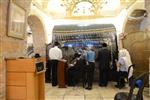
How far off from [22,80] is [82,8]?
7.70m

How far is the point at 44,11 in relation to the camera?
33.7ft

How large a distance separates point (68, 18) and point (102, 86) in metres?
4.27

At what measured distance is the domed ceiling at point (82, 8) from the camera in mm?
10969

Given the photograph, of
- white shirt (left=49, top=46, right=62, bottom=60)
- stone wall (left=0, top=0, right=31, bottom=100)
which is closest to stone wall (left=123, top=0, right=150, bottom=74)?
white shirt (left=49, top=46, right=62, bottom=60)

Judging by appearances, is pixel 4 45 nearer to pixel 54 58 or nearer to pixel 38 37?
pixel 54 58

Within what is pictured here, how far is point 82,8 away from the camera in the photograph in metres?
11.3

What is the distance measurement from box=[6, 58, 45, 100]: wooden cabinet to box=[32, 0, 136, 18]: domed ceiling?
22.3 feet

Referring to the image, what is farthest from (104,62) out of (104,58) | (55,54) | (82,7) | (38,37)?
(82,7)

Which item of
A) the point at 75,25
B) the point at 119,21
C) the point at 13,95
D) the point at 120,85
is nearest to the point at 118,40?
the point at 119,21

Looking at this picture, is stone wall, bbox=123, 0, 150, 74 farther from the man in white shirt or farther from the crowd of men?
the man in white shirt

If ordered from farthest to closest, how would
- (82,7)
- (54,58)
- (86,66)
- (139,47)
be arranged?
(82,7)
(54,58)
(139,47)
(86,66)

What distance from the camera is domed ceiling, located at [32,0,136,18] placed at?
→ 11.0 meters

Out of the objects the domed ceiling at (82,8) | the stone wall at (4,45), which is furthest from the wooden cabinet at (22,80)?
the domed ceiling at (82,8)

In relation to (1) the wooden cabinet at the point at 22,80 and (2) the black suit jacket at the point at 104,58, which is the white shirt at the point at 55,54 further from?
(1) the wooden cabinet at the point at 22,80
